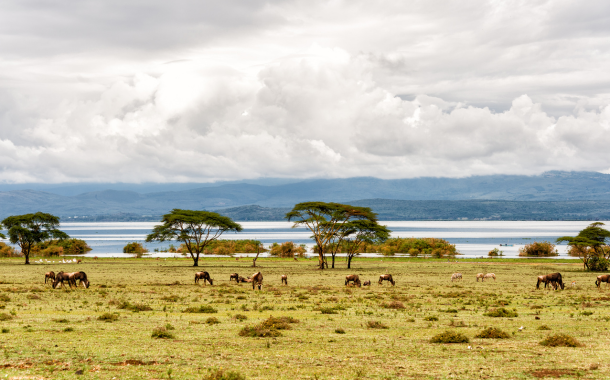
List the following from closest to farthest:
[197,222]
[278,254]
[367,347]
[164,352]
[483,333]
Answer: [164,352] < [367,347] < [483,333] < [197,222] < [278,254]

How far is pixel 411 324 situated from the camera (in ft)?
73.9

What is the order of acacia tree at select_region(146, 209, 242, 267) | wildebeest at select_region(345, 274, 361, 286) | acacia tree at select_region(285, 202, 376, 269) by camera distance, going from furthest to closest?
acacia tree at select_region(146, 209, 242, 267)
acacia tree at select_region(285, 202, 376, 269)
wildebeest at select_region(345, 274, 361, 286)

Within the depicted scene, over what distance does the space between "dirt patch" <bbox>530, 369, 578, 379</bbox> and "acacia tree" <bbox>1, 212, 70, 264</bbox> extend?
85293 mm

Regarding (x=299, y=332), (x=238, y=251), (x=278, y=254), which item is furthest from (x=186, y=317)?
(x=238, y=251)

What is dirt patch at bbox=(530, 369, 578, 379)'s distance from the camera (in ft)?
44.0

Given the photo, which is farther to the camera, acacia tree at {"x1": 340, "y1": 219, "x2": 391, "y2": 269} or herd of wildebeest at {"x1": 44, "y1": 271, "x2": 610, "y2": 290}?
acacia tree at {"x1": 340, "y1": 219, "x2": 391, "y2": 269}

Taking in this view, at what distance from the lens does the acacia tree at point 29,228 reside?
84562 mm

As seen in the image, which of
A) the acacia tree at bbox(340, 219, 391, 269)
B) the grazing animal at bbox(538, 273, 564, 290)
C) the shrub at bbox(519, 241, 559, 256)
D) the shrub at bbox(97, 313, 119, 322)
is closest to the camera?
the shrub at bbox(97, 313, 119, 322)

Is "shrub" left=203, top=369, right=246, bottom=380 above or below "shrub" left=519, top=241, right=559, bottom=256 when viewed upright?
above

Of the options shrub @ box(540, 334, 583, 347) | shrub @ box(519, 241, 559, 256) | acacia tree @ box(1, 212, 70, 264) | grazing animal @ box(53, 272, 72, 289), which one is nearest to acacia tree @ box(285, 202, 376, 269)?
grazing animal @ box(53, 272, 72, 289)

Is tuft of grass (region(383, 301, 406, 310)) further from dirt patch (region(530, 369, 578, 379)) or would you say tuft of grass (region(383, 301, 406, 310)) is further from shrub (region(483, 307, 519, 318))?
dirt patch (region(530, 369, 578, 379))

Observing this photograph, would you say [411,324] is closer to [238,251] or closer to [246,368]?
[246,368]

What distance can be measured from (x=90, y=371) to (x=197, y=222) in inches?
2848

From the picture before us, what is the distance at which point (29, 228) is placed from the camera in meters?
87.7
